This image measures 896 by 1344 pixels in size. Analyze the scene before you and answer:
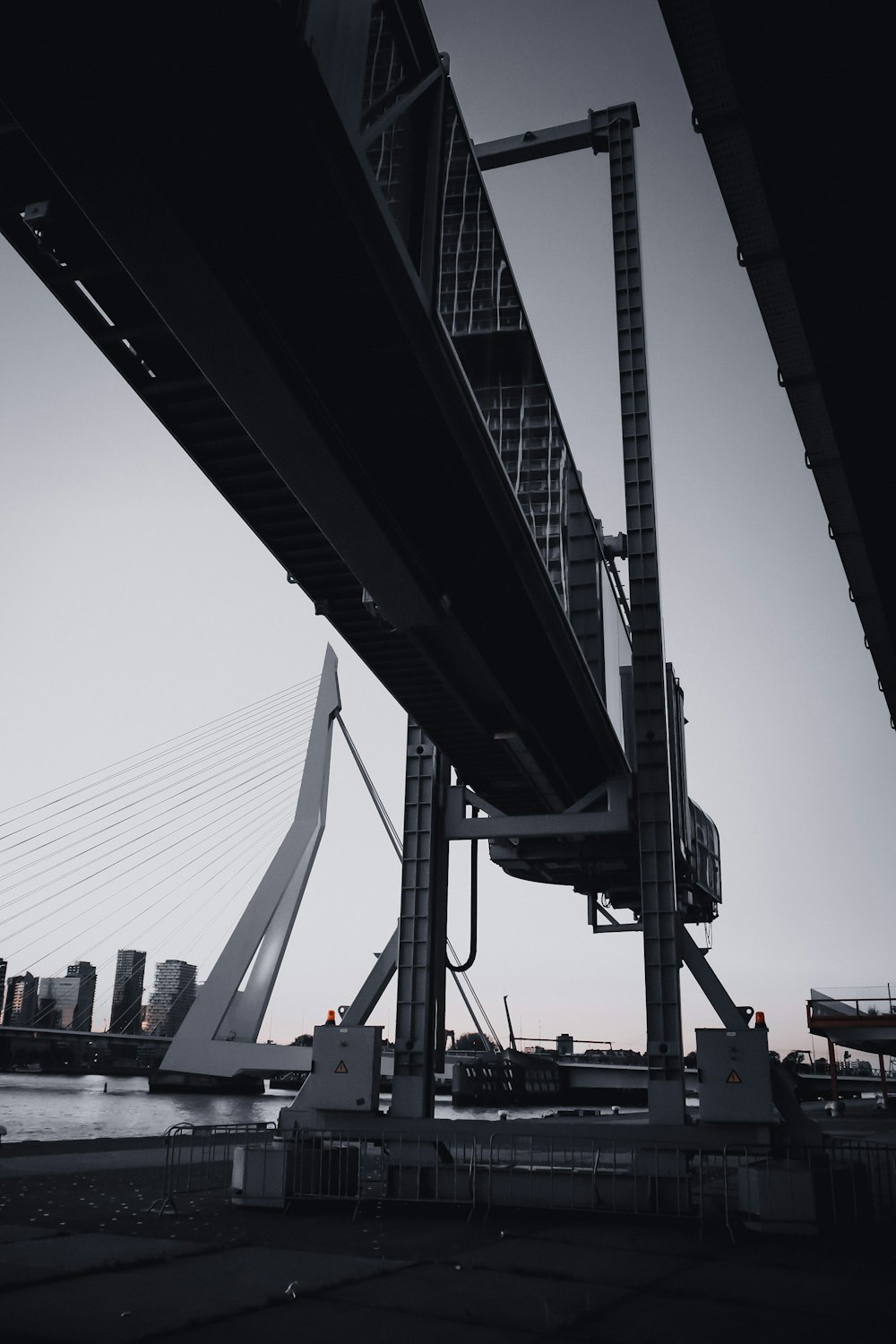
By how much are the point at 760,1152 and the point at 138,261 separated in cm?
1277

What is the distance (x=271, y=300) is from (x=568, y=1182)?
1075cm

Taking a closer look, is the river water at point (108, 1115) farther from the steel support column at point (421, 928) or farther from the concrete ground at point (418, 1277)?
the concrete ground at point (418, 1277)

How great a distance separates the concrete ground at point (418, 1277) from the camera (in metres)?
6.50

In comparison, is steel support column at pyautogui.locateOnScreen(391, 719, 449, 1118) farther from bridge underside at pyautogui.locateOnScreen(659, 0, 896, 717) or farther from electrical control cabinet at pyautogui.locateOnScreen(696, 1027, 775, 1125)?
bridge underside at pyautogui.locateOnScreen(659, 0, 896, 717)

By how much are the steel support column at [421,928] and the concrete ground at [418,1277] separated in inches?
107

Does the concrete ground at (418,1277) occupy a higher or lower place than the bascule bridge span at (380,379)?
lower

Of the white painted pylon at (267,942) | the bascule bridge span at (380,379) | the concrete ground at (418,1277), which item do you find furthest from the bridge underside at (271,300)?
the white painted pylon at (267,942)

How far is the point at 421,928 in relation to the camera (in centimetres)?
1592

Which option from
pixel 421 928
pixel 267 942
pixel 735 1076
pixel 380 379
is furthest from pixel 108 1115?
pixel 380 379

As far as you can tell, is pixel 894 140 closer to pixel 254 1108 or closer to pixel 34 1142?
pixel 34 1142

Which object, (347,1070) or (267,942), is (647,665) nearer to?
(347,1070)

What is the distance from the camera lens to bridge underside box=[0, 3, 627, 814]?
16.6ft

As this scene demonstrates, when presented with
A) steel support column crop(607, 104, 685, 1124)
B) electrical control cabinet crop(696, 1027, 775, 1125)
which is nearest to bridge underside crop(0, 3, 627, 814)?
steel support column crop(607, 104, 685, 1124)

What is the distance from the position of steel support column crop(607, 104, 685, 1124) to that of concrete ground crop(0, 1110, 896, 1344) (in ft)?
9.01
